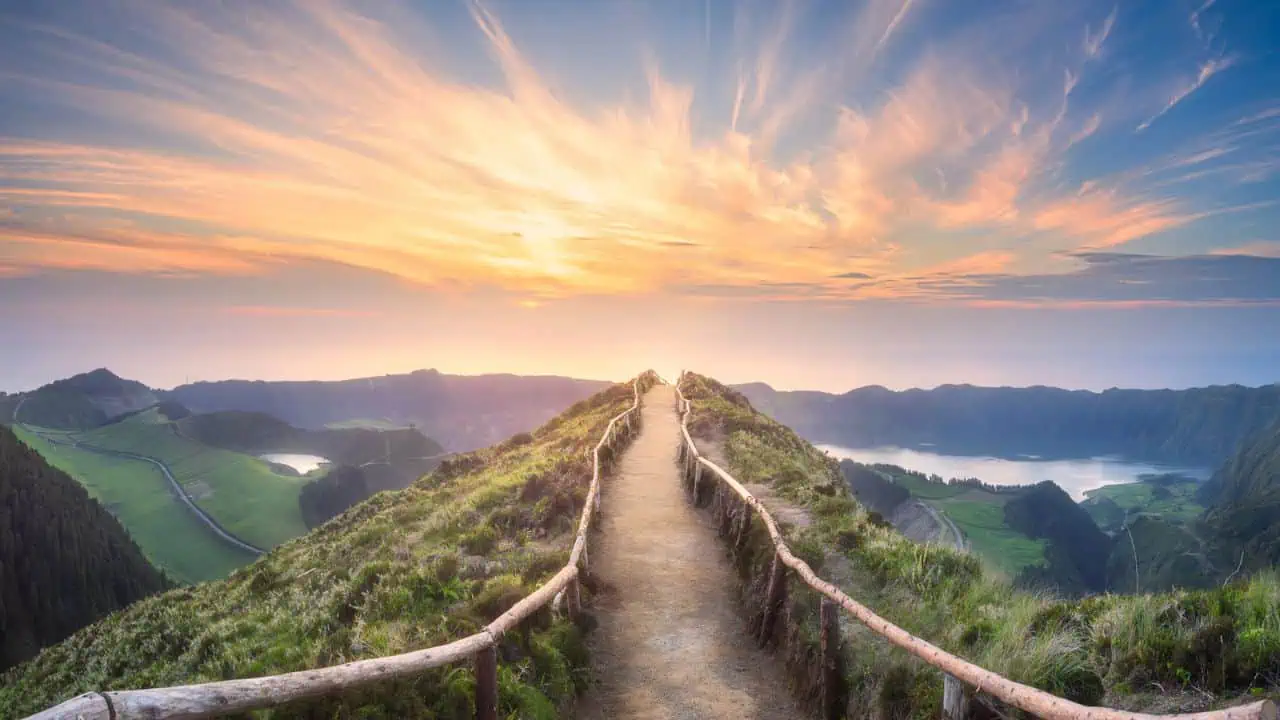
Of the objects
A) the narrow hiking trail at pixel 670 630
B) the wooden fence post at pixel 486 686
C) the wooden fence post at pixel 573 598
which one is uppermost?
the wooden fence post at pixel 486 686

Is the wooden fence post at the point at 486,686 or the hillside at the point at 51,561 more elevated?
the wooden fence post at the point at 486,686

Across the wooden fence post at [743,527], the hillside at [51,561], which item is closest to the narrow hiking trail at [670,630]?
the wooden fence post at [743,527]

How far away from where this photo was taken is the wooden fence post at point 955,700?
6086 mm

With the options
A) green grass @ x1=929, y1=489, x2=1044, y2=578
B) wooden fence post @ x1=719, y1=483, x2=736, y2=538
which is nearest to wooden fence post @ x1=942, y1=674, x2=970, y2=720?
wooden fence post @ x1=719, y1=483, x2=736, y2=538

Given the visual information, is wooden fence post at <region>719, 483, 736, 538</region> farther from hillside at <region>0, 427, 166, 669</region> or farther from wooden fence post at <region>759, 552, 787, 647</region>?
hillside at <region>0, 427, 166, 669</region>

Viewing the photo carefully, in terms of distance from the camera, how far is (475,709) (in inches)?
275

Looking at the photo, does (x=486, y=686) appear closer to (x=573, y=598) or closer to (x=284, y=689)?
(x=284, y=689)

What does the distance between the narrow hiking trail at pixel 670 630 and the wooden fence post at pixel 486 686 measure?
2.81m

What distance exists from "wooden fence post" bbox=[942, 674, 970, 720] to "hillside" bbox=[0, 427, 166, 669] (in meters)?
148

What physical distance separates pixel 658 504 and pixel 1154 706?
16.2m

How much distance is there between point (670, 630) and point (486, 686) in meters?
5.82

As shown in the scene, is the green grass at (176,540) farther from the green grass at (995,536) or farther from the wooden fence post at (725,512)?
the green grass at (995,536)

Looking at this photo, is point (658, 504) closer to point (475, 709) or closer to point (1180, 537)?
point (475, 709)

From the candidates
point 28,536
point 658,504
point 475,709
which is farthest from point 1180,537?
point 28,536
